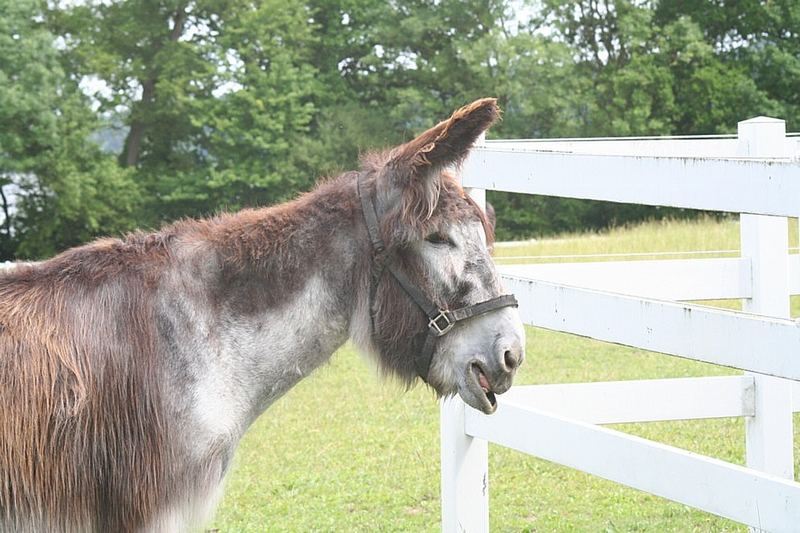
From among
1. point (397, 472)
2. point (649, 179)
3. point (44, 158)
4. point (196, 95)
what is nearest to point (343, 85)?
point (196, 95)

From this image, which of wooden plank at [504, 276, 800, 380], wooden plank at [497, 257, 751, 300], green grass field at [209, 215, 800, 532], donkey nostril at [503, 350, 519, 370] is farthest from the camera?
green grass field at [209, 215, 800, 532]

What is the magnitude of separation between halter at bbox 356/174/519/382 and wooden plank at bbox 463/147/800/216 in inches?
26.9

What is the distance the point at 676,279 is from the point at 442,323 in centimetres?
212

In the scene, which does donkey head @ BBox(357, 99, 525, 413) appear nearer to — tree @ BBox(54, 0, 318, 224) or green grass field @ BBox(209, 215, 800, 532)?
green grass field @ BBox(209, 215, 800, 532)

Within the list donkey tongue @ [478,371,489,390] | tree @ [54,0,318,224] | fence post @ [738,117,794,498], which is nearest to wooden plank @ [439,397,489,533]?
fence post @ [738,117,794,498]

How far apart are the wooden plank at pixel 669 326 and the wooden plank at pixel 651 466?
1.27 ft

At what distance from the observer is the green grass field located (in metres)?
6.11

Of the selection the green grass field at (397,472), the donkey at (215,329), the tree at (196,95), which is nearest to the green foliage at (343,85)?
the tree at (196,95)

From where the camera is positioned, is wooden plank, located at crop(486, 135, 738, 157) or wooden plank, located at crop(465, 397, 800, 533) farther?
wooden plank, located at crop(486, 135, 738, 157)

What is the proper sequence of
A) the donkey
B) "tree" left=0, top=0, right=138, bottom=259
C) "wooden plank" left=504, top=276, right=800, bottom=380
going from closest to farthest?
"wooden plank" left=504, top=276, right=800, bottom=380 < the donkey < "tree" left=0, top=0, right=138, bottom=259

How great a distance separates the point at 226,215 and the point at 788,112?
36580 millimetres

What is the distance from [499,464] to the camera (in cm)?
759

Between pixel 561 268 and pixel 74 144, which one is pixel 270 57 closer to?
pixel 74 144

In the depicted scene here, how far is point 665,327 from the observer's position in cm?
338
